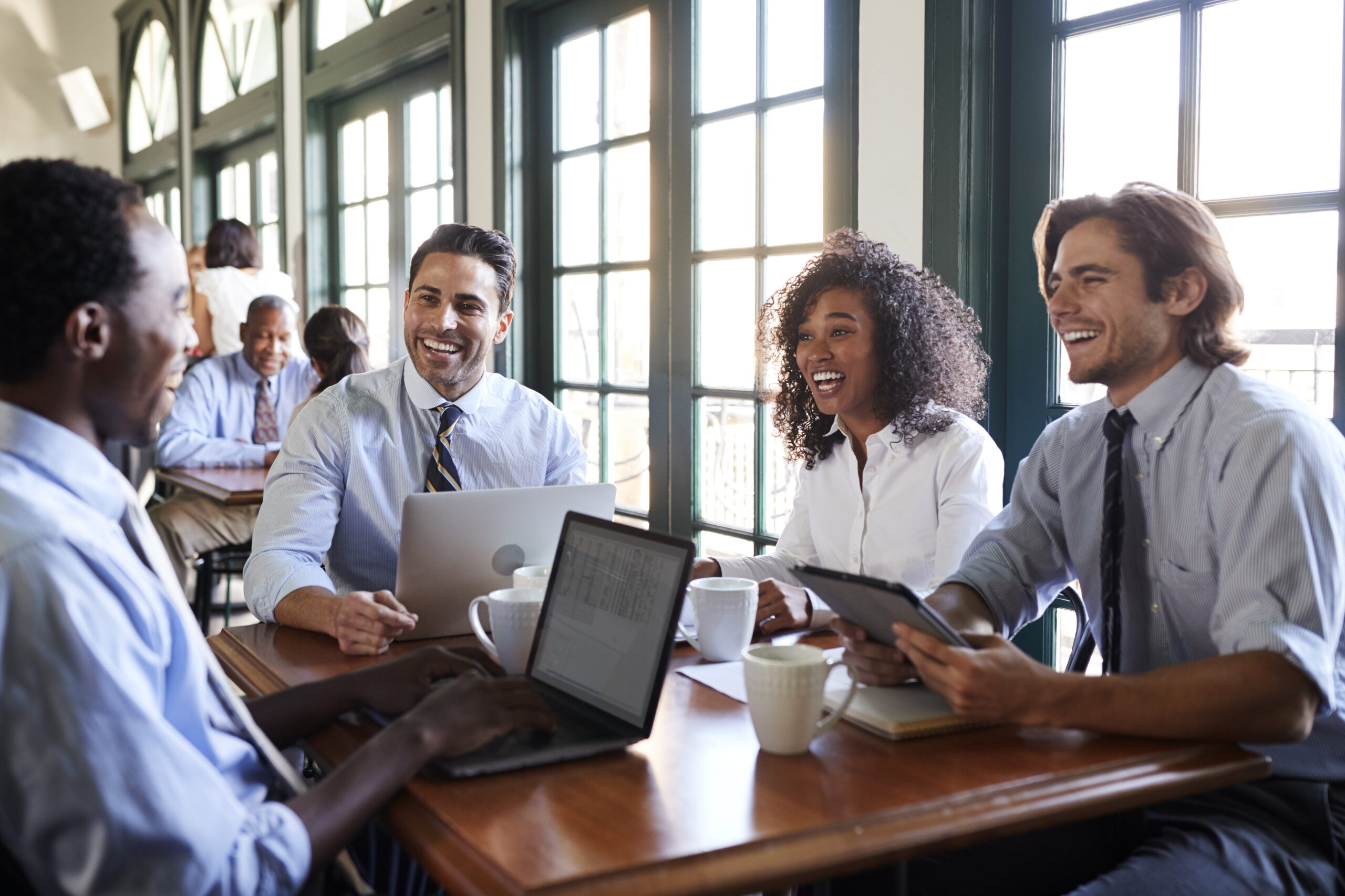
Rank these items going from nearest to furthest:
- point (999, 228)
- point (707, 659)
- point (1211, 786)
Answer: point (1211, 786) → point (707, 659) → point (999, 228)

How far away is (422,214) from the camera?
14.7 ft


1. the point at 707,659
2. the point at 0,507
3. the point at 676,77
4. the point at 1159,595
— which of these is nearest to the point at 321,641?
the point at 707,659

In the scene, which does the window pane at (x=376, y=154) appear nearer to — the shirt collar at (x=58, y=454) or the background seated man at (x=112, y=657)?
the background seated man at (x=112, y=657)

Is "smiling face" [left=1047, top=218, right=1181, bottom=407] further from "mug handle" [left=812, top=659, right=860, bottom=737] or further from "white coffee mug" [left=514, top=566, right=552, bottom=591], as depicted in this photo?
"white coffee mug" [left=514, top=566, right=552, bottom=591]

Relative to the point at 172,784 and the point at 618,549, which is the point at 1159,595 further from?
the point at 172,784

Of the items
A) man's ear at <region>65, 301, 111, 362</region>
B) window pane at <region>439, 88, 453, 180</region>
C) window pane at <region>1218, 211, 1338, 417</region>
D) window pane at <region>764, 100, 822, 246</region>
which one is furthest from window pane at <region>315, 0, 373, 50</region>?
man's ear at <region>65, 301, 111, 362</region>

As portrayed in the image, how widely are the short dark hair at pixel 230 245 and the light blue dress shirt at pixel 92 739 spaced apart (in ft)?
14.6

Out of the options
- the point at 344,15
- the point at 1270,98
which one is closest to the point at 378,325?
the point at 344,15

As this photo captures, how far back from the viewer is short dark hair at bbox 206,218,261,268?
197 inches

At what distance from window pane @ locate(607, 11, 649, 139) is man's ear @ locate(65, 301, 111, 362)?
247 centimetres

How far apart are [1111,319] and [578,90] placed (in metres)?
2.44

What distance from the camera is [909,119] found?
232cm

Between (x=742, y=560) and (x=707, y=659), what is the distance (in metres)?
0.51

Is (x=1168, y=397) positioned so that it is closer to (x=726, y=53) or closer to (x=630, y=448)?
(x=726, y=53)
